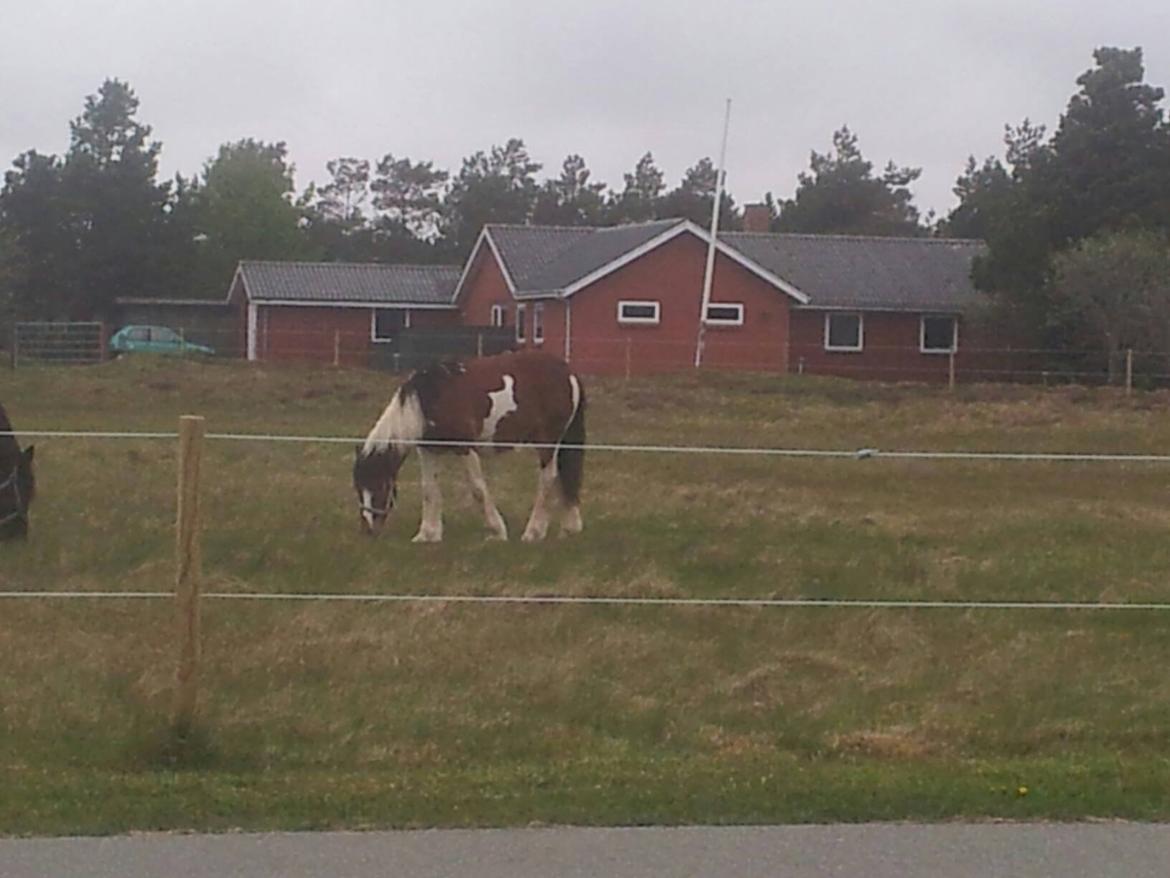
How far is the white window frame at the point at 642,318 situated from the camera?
41.6 meters

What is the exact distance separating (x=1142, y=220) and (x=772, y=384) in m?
11.3

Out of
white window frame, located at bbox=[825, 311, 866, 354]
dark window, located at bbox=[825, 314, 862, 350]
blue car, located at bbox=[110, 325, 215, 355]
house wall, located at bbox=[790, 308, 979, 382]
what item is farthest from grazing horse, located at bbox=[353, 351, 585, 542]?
blue car, located at bbox=[110, 325, 215, 355]

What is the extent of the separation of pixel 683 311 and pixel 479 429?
27.4 meters

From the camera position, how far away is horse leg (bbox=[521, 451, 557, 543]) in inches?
567

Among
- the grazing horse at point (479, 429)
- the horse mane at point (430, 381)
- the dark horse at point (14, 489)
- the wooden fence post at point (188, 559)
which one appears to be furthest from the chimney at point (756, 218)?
the wooden fence post at point (188, 559)

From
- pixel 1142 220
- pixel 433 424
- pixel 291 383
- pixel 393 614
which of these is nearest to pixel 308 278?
pixel 291 383

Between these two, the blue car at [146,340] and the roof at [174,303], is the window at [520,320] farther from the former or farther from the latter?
the roof at [174,303]

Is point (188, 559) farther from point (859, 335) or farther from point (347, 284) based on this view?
point (347, 284)

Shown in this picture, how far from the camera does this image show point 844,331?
43781 millimetres

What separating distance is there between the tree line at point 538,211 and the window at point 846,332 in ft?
11.0

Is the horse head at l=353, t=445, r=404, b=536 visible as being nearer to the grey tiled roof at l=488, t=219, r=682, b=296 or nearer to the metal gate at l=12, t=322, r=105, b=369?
the grey tiled roof at l=488, t=219, r=682, b=296

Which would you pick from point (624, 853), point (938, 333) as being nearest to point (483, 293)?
point (938, 333)

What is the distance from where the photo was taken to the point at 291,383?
103 ft

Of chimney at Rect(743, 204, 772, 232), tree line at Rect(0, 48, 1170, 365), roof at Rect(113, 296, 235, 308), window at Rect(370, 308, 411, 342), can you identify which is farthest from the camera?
chimney at Rect(743, 204, 772, 232)
